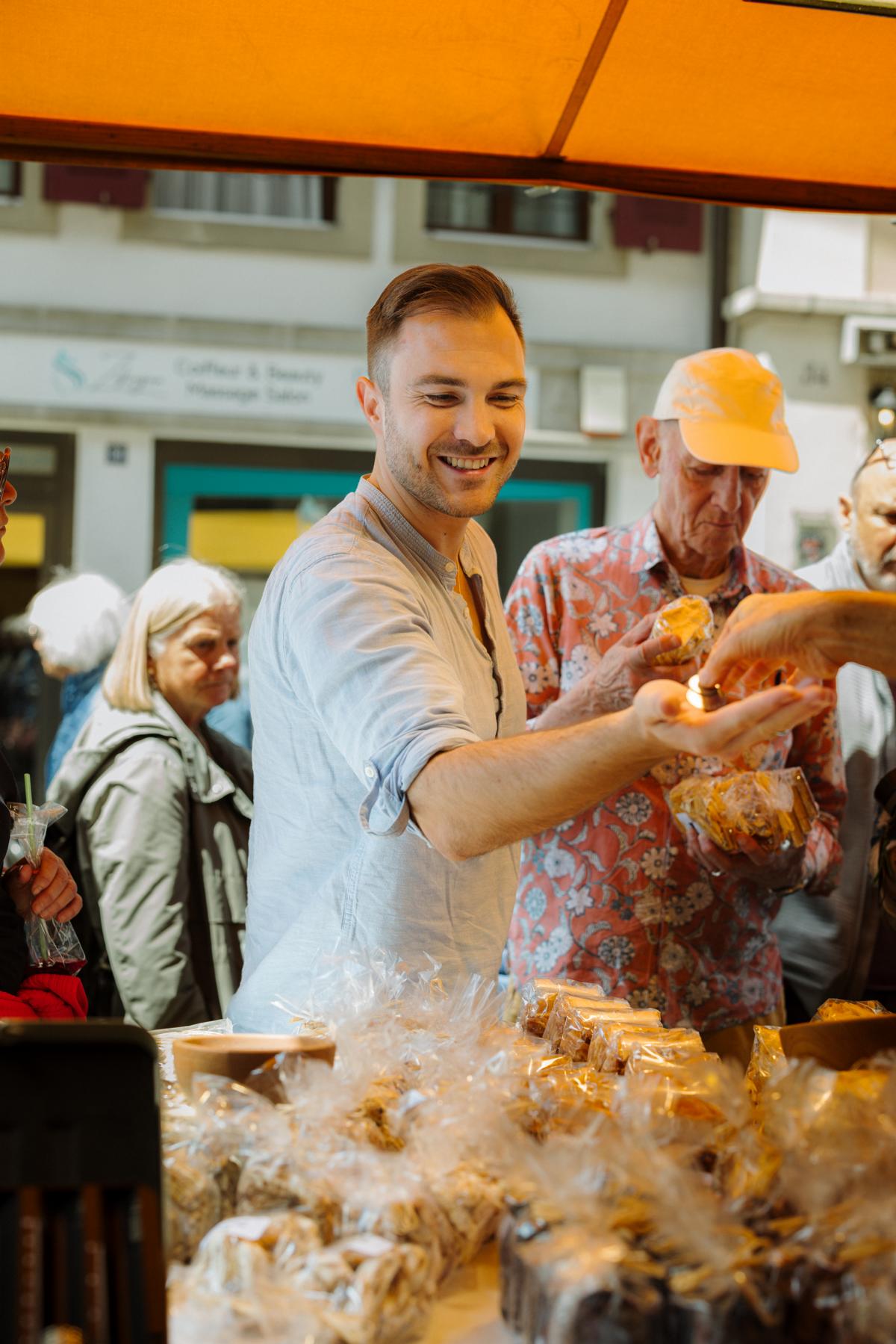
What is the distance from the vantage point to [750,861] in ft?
8.38

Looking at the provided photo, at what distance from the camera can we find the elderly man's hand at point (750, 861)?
2498mm

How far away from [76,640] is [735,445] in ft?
7.62

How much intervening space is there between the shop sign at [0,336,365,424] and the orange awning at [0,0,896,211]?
4891 millimetres

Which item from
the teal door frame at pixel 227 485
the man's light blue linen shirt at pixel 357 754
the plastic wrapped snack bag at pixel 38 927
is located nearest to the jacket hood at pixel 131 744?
the plastic wrapped snack bag at pixel 38 927

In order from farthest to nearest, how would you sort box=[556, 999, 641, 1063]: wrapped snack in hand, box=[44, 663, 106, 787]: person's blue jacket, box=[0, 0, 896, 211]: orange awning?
box=[44, 663, 106, 787]: person's blue jacket
box=[0, 0, 896, 211]: orange awning
box=[556, 999, 641, 1063]: wrapped snack in hand

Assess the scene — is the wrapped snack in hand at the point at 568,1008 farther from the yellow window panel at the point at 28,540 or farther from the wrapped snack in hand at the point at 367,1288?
the yellow window panel at the point at 28,540

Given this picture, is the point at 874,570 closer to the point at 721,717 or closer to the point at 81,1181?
the point at 721,717

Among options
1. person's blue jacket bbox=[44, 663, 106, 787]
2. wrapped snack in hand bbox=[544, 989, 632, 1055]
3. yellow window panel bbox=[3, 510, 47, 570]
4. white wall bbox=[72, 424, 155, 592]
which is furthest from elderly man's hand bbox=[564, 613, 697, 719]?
yellow window panel bbox=[3, 510, 47, 570]

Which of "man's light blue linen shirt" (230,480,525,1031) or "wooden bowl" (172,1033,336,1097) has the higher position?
"man's light blue linen shirt" (230,480,525,1031)

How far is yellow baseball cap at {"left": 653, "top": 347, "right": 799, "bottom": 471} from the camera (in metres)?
2.69

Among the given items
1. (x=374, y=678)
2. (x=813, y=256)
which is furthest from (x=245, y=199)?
(x=374, y=678)

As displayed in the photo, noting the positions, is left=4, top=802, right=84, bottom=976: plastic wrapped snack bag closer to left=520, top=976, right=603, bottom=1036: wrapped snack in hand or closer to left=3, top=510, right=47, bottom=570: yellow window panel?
left=520, top=976, right=603, bottom=1036: wrapped snack in hand

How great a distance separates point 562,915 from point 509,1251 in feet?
5.18

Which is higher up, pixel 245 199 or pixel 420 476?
pixel 245 199
